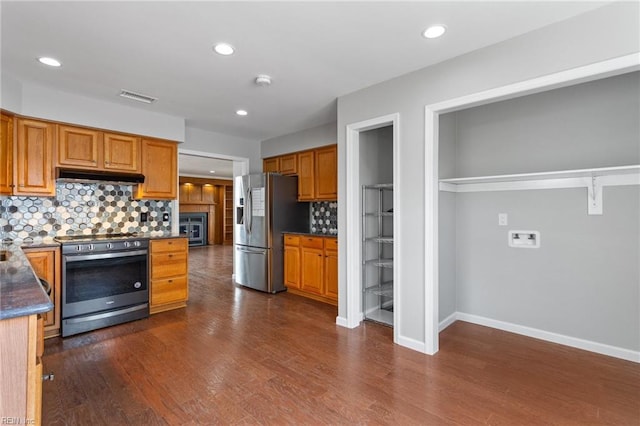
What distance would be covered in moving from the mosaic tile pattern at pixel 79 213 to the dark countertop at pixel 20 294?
2.15 meters

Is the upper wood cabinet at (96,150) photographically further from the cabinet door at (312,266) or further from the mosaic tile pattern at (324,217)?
the mosaic tile pattern at (324,217)

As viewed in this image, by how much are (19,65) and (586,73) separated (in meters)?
4.33

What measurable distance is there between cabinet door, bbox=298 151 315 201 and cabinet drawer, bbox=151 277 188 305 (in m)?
2.05

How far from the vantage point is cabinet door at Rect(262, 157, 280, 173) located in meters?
5.38

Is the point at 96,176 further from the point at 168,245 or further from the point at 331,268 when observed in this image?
the point at 331,268

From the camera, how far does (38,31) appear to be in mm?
2184

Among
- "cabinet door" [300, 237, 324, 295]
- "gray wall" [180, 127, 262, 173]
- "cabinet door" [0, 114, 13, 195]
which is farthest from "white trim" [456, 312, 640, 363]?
"cabinet door" [0, 114, 13, 195]

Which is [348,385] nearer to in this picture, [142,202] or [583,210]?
[583,210]

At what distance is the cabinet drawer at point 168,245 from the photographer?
12.3ft

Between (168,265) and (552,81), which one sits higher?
(552,81)

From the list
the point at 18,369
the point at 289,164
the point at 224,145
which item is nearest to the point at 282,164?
the point at 289,164

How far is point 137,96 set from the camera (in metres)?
3.39

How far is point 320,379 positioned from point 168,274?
245 cm

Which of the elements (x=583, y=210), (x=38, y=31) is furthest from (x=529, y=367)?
(x=38, y=31)
